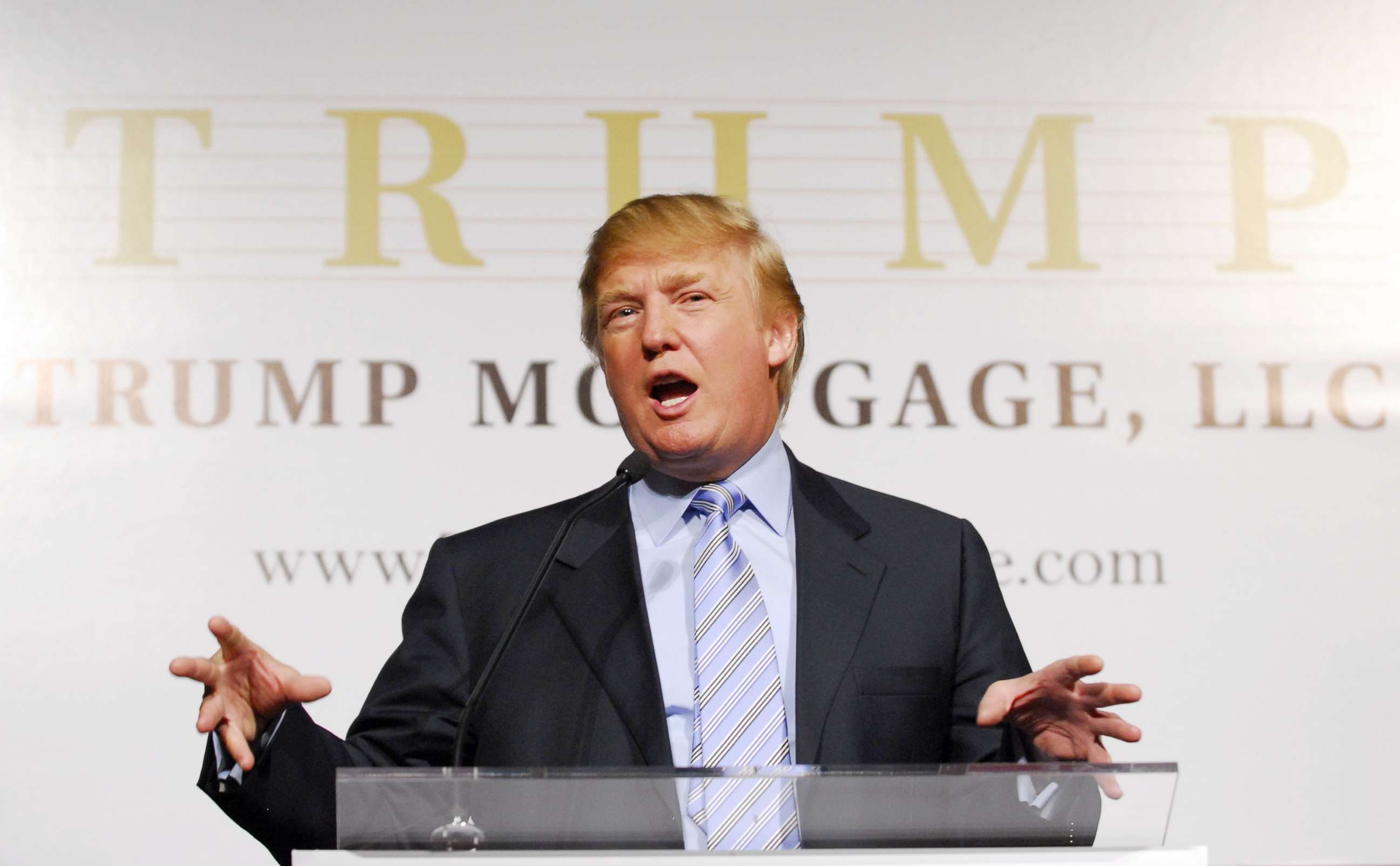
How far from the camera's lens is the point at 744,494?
2199 mm

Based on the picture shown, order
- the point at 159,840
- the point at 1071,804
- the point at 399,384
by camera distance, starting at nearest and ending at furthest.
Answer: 1. the point at 1071,804
2. the point at 159,840
3. the point at 399,384

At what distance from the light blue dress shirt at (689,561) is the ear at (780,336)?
0.12m

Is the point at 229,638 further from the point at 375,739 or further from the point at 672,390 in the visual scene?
the point at 672,390

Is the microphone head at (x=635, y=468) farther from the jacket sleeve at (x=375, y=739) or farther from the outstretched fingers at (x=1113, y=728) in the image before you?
the outstretched fingers at (x=1113, y=728)

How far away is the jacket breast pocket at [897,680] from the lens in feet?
6.62

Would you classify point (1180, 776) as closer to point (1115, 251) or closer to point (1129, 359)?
point (1129, 359)

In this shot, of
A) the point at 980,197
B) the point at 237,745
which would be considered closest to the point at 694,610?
the point at 237,745

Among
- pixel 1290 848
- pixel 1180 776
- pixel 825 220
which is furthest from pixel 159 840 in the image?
pixel 1290 848

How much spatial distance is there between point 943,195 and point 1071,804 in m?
1.78

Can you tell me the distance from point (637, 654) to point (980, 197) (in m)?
1.43

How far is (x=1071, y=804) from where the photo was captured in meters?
1.47

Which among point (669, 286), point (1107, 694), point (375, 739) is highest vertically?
point (669, 286)

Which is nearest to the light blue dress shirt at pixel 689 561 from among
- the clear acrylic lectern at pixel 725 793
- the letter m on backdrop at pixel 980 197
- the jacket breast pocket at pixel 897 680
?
the jacket breast pocket at pixel 897 680

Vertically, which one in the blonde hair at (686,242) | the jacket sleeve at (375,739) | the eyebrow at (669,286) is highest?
the blonde hair at (686,242)
